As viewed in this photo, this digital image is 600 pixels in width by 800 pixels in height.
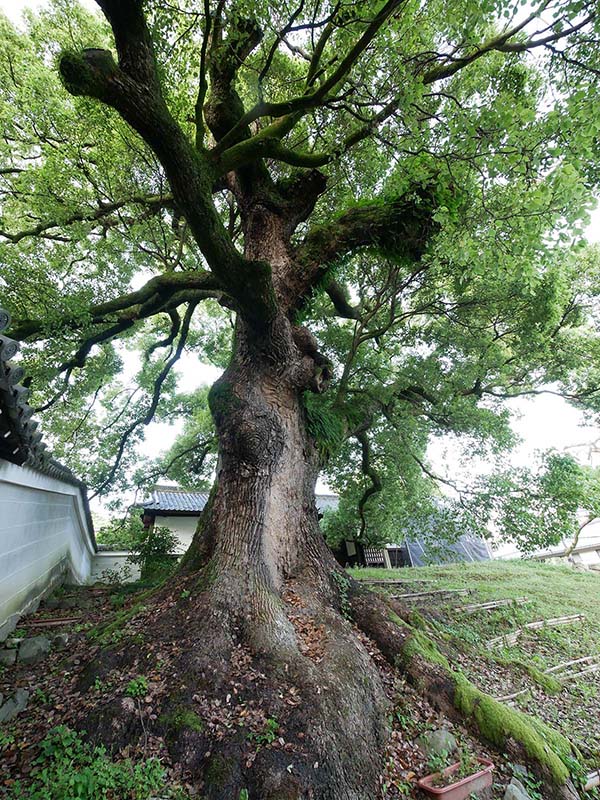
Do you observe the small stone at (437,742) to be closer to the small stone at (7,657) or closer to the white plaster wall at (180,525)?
the small stone at (7,657)

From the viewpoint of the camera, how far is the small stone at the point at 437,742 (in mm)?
2879

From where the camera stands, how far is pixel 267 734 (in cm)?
240

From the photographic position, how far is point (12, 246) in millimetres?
6293

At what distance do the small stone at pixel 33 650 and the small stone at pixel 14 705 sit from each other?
0.66 metres

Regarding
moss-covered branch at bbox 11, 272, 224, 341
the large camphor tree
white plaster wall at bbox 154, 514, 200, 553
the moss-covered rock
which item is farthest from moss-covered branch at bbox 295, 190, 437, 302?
white plaster wall at bbox 154, 514, 200, 553

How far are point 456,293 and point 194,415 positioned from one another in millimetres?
7791

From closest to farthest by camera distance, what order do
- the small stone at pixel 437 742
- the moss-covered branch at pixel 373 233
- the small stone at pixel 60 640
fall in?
1. the small stone at pixel 437 742
2. the small stone at pixel 60 640
3. the moss-covered branch at pixel 373 233

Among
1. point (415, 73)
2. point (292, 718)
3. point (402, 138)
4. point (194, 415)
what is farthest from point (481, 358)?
point (194, 415)

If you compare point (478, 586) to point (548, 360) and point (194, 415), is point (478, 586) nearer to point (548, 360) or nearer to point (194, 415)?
point (548, 360)

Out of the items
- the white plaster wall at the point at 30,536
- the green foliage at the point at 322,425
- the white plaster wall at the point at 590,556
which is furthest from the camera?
the white plaster wall at the point at 590,556

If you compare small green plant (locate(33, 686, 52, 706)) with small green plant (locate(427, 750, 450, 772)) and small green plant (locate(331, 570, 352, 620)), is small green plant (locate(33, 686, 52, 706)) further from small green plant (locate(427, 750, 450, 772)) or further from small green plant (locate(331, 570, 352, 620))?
small green plant (locate(427, 750, 450, 772))

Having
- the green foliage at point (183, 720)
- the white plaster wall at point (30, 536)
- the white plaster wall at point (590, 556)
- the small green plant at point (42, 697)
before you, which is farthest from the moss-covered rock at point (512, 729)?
the white plaster wall at point (590, 556)

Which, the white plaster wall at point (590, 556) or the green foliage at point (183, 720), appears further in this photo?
the white plaster wall at point (590, 556)

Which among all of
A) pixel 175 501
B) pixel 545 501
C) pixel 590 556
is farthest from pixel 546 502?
pixel 590 556
